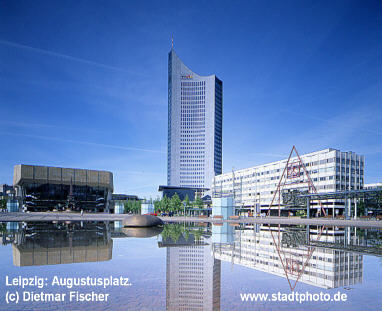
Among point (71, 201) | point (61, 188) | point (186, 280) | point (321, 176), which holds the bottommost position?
point (71, 201)

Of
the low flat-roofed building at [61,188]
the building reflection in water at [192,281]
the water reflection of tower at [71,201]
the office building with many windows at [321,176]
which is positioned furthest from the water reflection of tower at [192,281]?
the water reflection of tower at [71,201]

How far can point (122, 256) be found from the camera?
42.3 feet

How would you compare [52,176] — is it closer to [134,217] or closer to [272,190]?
[272,190]

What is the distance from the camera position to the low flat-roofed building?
126312 mm

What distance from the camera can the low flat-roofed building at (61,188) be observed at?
126312mm

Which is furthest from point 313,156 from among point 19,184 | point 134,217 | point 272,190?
point 19,184

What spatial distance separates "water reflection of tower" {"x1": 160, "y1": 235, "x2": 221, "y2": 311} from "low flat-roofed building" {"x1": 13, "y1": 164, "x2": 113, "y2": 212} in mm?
122003

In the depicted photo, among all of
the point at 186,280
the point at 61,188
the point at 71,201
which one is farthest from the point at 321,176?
the point at 61,188

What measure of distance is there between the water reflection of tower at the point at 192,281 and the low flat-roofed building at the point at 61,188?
122003 mm

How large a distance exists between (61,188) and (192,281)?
459 feet

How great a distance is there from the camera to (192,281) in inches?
346

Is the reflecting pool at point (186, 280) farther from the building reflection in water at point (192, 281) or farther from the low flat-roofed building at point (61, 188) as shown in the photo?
the low flat-roofed building at point (61, 188)

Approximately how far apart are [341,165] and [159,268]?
93.3 meters

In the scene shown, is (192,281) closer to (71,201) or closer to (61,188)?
(71,201)
